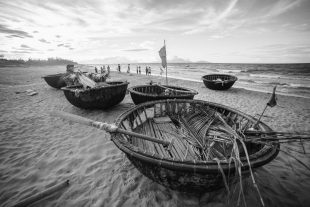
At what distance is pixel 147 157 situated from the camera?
6.17 ft

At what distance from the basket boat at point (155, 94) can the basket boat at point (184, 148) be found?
2.08ft

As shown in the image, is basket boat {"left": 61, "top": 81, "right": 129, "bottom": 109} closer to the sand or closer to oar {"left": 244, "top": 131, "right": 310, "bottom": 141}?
the sand

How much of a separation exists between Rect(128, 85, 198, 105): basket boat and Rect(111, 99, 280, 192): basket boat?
0.63m

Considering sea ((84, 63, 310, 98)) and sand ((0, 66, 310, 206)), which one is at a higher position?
sea ((84, 63, 310, 98))

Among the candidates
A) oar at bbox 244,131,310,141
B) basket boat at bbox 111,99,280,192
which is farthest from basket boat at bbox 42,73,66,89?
oar at bbox 244,131,310,141

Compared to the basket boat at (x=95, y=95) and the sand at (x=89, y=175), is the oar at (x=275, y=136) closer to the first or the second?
the sand at (x=89, y=175)

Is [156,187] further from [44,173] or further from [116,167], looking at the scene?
[44,173]

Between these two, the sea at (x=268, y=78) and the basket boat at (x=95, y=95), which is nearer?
the basket boat at (x=95, y=95)

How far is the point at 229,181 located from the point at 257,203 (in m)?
1.04

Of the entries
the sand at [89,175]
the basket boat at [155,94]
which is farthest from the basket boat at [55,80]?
the basket boat at [155,94]

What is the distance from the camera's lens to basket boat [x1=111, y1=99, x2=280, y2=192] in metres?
1.78

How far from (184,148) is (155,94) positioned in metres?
3.39

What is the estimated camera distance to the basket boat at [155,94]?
538cm

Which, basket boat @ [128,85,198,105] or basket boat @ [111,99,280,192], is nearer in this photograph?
basket boat @ [111,99,280,192]
